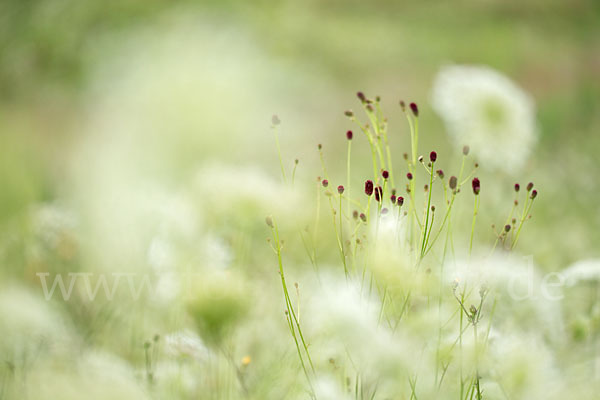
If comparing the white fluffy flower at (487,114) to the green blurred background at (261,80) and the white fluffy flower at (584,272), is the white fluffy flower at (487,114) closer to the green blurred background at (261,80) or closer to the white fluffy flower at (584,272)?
the green blurred background at (261,80)

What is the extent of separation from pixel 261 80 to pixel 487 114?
1.02ft

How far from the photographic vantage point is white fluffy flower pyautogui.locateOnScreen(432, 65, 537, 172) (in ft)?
2.00

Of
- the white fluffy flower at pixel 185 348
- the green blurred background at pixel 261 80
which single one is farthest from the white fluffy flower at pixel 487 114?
the white fluffy flower at pixel 185 348

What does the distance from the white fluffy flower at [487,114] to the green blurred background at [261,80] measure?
0.45ft

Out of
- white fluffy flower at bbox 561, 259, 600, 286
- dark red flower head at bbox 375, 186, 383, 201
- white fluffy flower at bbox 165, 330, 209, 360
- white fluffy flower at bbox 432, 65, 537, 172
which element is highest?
white fluffy flower at bbox 432, 65, 537, 172

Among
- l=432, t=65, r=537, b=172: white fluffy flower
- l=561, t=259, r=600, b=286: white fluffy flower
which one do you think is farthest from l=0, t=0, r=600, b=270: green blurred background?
l=561, t=259, r=600, b=286: white fluffy flower

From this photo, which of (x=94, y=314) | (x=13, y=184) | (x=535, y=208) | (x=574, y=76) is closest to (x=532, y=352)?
(x=94, y=314)

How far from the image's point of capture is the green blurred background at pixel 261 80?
0.62 m

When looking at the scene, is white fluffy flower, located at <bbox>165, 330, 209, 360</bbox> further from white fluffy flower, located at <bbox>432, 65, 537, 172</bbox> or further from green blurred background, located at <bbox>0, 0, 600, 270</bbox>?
white fluffy flower, located at <bbox>432, 65, 537, 172</bbox>

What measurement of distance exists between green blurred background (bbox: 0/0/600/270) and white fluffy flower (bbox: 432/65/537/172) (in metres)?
0.14

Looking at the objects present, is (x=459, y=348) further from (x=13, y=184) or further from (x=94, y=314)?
(x=13, y=184)

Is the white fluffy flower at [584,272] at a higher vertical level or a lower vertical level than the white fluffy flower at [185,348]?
higher

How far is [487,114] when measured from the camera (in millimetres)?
614

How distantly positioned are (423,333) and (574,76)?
181cm
